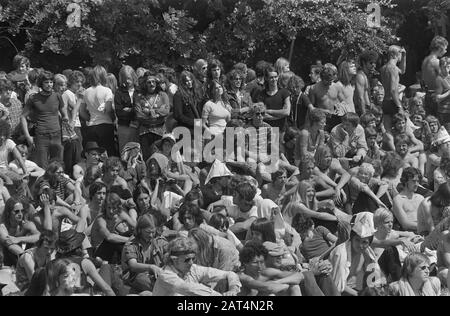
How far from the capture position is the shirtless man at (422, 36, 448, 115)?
19484mm

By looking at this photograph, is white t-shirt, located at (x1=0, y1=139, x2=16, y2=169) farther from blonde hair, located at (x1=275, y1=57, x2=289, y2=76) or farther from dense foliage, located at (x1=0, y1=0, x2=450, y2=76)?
blonde hair, located at (x1=275, y1=57, x2=289, y2=76)

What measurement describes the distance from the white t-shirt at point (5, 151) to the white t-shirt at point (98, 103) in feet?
3.94

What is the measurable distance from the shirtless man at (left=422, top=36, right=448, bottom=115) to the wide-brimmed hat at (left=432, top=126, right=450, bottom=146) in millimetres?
1177

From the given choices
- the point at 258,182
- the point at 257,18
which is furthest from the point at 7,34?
the point at 258,182

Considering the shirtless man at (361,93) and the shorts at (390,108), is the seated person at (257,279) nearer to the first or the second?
the shirtless man at (361,93)

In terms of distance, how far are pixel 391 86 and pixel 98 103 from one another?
3.60 m

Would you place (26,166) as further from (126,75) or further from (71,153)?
(126,75)

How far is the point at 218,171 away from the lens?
55.3ft

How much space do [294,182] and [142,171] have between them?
1.50 metres

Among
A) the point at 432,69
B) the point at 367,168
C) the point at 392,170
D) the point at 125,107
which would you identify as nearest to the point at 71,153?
the point at 125,107

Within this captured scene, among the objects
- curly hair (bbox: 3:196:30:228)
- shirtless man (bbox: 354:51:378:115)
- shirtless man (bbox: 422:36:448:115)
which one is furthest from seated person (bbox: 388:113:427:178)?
curly hair (bbox: 3:196:30:228)

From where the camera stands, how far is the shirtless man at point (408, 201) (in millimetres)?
16344

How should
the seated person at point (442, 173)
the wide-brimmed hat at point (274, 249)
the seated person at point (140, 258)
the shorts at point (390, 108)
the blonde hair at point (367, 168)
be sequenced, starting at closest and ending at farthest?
the wide-brimmed hat at point (274, 249) < the seated person at point (140, 258) < the blonde hair at point (367, 168) < the seated person at point (442, 173) < the shorts at point (390, 108)

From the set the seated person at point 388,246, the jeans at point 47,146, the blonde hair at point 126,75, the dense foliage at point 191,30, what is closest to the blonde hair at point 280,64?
the dense foliage at point 191,30
